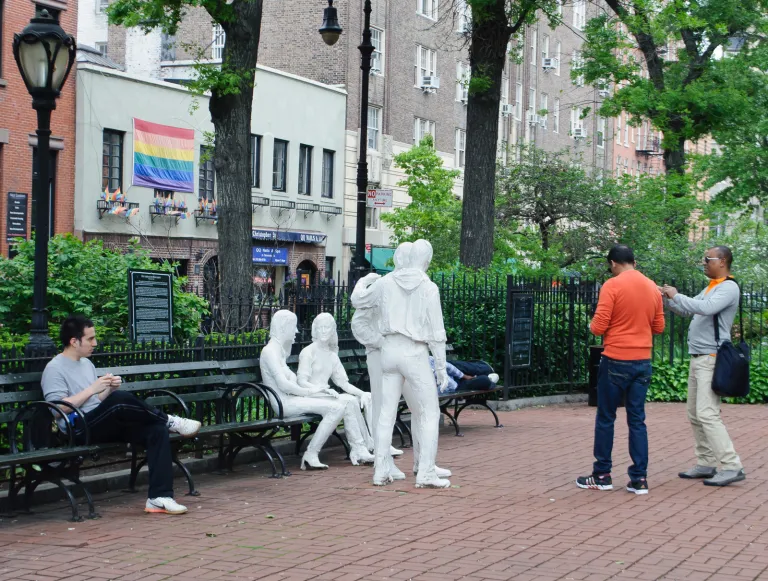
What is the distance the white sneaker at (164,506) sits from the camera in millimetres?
8406

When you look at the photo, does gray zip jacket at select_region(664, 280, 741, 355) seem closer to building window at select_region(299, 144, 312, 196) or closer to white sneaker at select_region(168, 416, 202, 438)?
white sneaker at select_region(168, 416, 202, 438)

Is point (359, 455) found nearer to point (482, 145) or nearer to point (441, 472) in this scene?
point (441, 472)

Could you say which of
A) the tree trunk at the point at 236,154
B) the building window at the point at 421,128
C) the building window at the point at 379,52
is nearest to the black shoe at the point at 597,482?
the tree trunk at the point at 236,154

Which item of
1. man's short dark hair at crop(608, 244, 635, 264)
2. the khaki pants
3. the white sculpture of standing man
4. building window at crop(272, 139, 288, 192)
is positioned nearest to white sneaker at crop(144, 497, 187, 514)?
the white sculpture of standing man

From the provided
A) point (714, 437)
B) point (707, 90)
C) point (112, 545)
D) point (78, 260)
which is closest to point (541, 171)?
point (707, 90)

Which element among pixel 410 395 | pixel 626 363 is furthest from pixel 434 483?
pixel 626 363

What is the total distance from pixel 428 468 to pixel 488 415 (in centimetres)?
643

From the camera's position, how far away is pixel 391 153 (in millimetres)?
49688

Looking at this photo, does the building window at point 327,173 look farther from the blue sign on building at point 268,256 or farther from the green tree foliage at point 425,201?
the blue sign on building at point 268,256

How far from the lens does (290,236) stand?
42.8 m

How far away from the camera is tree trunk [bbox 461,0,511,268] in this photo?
2050 centimetres

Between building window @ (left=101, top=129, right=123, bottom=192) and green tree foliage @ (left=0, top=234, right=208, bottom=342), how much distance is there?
2033 centimetres

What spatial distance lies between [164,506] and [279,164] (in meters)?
34.7

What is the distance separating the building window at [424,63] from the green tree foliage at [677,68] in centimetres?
2115
